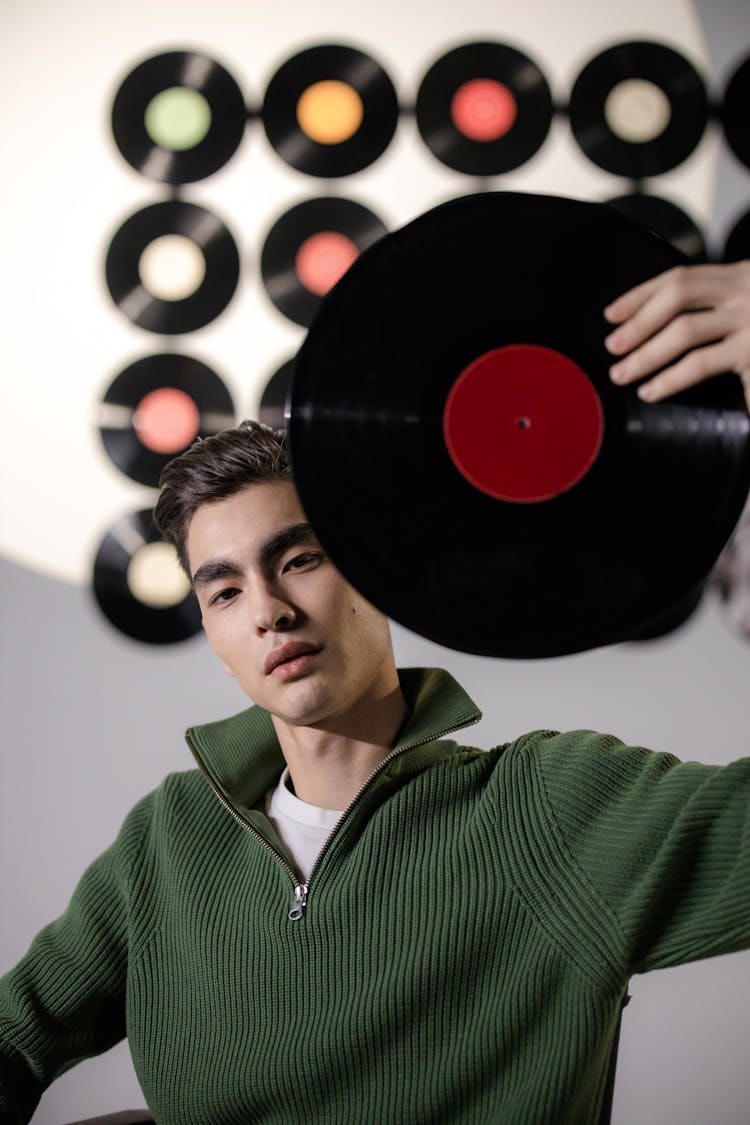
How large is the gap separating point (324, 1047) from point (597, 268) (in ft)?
2.58

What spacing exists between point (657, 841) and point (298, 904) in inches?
15.7

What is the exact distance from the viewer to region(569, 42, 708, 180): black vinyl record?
1.87m

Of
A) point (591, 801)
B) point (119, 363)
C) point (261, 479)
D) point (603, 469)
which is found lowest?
point (591, 801)

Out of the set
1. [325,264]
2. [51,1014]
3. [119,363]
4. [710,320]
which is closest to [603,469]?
[710,320]

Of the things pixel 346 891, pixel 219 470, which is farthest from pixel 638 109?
pixel 346 891

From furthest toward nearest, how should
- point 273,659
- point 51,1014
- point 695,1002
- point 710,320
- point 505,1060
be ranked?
point 695,1002 < point 51,1014 < point 273,659 < point 505,1060 < point 710,320

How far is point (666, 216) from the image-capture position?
6.09ft

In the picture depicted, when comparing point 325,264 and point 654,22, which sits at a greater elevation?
point 654,22

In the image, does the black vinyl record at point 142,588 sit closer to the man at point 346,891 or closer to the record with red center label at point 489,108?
the man at point 346,891

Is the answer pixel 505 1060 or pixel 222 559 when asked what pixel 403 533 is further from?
pixel 505 1060

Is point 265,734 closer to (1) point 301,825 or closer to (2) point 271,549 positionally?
(1) point 301,825

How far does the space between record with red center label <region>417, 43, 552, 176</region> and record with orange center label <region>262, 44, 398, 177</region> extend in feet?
0.33

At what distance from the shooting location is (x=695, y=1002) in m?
1.85

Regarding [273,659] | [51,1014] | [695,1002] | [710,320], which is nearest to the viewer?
[710,320]
